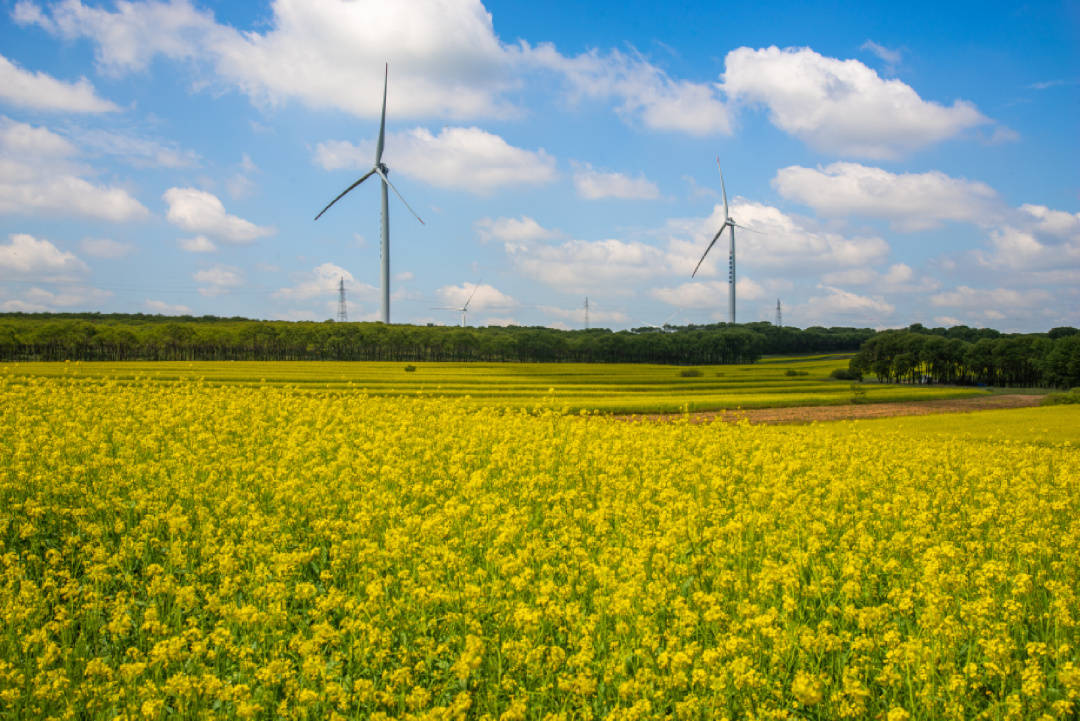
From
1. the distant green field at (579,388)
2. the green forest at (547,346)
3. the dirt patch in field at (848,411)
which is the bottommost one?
the dirt patch in field at (848,411)

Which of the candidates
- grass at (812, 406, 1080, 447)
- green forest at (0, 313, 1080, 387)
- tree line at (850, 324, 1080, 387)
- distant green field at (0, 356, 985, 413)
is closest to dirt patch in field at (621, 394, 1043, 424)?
distant green field at (0, 356, 985, 413)

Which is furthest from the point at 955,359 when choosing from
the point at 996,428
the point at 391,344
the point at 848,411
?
the point at 391,344

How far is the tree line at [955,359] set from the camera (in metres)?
98.3

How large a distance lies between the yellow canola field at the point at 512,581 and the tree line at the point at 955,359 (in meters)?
101

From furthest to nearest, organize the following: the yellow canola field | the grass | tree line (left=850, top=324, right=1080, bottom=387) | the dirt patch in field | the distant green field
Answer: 1. tree line (left=850, top=324, right=1080, bottom=387)
2. the distant green field
3. the dirt patch in field
4. the grass
5. the yellow canola field

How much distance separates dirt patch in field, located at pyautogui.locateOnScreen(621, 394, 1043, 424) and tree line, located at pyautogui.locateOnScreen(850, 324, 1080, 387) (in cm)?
3864

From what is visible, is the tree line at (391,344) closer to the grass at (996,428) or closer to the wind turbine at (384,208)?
the wind turbine at (384,208)

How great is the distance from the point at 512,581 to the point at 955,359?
120 meters

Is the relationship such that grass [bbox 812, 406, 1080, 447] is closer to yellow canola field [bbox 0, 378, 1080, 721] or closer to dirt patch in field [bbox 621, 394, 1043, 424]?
dirt patch in field [bbox 621, 394, 1043, 424]

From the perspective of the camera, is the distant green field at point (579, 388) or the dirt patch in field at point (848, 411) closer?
the dirt patch in field at point (848, 411)

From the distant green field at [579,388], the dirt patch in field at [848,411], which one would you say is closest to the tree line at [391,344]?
the distant green field at [579,388]

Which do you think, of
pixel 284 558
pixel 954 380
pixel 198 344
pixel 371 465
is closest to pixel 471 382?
pixel 371 465

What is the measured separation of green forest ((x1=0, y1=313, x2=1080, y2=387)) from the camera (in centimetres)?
10281

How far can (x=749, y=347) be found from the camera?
15138 centimetres
